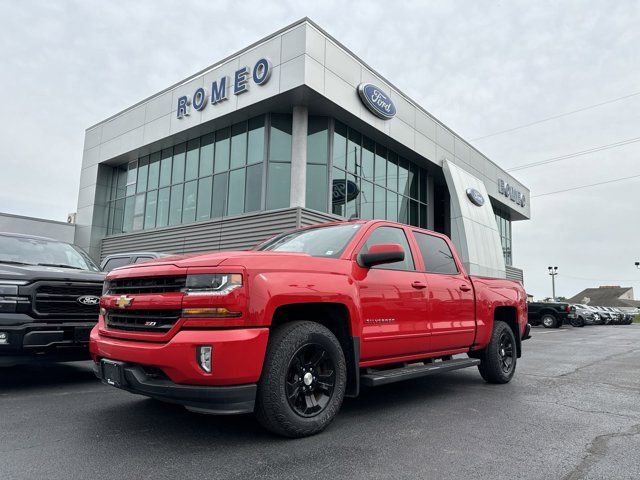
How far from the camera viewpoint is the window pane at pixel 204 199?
19281 mm

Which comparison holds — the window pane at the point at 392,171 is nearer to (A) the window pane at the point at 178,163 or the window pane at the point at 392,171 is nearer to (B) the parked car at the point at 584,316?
(A) the window pane at the point at 178,163

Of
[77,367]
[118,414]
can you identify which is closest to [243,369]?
[118,414]

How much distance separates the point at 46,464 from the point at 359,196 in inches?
643

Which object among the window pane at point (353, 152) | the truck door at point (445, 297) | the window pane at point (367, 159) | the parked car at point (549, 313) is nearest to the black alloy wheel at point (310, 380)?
the truck door at point (445, 297)

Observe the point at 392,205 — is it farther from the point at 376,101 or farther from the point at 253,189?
the point at 253,189

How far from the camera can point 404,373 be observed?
452cm

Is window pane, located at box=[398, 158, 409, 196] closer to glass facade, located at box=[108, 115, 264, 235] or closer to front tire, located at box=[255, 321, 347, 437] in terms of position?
glass facade, located at box=[108, 115, 264, 235]

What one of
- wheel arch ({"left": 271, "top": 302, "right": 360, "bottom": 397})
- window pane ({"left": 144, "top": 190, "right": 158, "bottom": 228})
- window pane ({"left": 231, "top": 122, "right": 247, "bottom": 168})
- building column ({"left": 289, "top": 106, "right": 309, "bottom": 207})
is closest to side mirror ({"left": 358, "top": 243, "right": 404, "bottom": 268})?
wheel arch ({"left": 271, "top": 302, "right": 360, "bottom": 397})

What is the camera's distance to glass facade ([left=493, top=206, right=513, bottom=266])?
33.3 metres

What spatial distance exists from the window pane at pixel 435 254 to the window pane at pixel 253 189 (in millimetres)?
11903

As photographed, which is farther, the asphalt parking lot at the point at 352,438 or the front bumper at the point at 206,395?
the front bumper at the point at 206,395

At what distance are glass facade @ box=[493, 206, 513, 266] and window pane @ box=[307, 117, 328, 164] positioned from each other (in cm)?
1950

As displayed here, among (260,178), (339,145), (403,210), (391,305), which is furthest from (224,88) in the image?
(391,305)

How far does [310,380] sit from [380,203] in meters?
16.8
